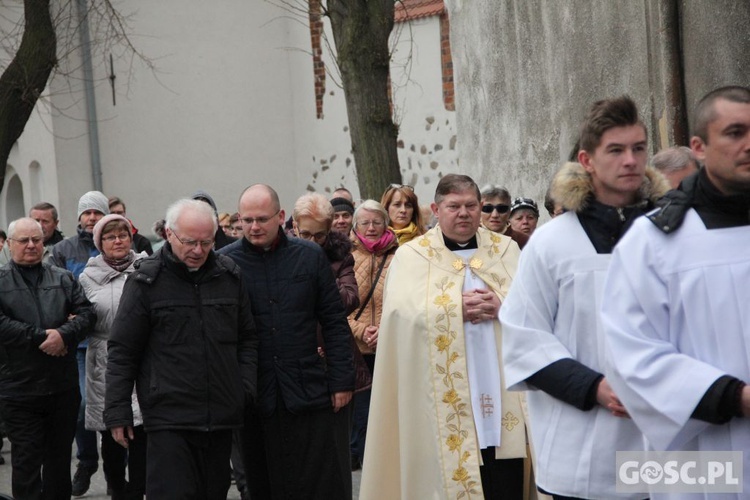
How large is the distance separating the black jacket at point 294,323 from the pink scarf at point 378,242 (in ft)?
6.00

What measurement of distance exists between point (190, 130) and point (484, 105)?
1042 cm

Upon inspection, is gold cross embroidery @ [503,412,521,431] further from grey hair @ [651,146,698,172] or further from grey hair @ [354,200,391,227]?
grey hair @ [354,200,391,227]

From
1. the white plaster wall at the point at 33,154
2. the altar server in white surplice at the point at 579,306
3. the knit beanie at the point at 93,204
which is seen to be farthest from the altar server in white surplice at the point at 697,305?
the white plaster wall at the point at 33,154

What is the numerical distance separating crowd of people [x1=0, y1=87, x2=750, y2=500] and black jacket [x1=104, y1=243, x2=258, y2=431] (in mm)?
11

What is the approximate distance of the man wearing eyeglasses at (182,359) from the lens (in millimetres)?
6336

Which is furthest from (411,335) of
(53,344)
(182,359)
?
(53,344)

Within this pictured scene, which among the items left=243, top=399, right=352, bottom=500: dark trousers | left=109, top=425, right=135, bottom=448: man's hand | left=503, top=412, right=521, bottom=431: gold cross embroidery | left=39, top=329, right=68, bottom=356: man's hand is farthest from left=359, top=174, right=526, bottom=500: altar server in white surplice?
left=39, top=329, right=68, bottom=356: man's hand

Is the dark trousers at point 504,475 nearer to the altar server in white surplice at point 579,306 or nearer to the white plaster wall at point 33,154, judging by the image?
the altar server in white surplice at point 579,306

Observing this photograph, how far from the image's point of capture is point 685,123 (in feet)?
27.5

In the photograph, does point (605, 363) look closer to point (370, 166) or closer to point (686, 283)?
point (686, 283)

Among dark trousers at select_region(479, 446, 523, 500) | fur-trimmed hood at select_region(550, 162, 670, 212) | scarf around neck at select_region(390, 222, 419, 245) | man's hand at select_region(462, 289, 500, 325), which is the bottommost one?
dark trousers at select_region(479, 446, 523, 500)

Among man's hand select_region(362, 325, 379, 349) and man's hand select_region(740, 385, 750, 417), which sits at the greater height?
man's hand select_region(740, 385, 750, 417)

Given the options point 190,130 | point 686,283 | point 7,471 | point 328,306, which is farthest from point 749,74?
point 190,130

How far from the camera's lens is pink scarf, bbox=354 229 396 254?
8.72 m
